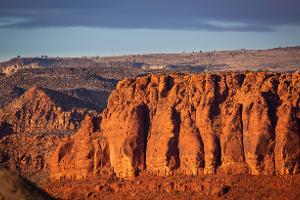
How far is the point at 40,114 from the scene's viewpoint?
144m

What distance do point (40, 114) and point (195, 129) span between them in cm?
4808

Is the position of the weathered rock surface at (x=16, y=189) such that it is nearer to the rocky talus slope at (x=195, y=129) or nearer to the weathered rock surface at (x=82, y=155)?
the rocky talus slope at (x=195, y=129)

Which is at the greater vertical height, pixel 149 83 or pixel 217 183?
pixel 149 83

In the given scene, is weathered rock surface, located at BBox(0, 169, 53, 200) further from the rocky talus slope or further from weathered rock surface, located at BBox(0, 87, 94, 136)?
weathered rock surface, located at BBox(0, 87, 94, 136)

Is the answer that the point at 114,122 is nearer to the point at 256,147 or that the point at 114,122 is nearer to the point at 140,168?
the point at 140,168

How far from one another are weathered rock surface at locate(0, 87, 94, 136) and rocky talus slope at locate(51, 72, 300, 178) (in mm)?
29820

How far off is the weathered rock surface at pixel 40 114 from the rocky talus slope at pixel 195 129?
29.8 meters

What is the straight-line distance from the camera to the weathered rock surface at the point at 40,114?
137125 millimetres

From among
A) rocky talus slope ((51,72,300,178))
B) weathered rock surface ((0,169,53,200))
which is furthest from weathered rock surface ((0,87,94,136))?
weathered rock surface ((0,169,53,200))

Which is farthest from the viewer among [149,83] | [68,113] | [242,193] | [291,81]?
[68,113]

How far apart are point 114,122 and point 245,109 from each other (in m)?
13.2

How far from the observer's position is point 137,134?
10212 cm

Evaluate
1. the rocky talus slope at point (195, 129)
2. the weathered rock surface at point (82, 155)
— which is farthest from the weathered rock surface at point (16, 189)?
the weathered rock surface at point (82, 155)

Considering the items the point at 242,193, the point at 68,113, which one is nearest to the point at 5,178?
the point at 242,193
